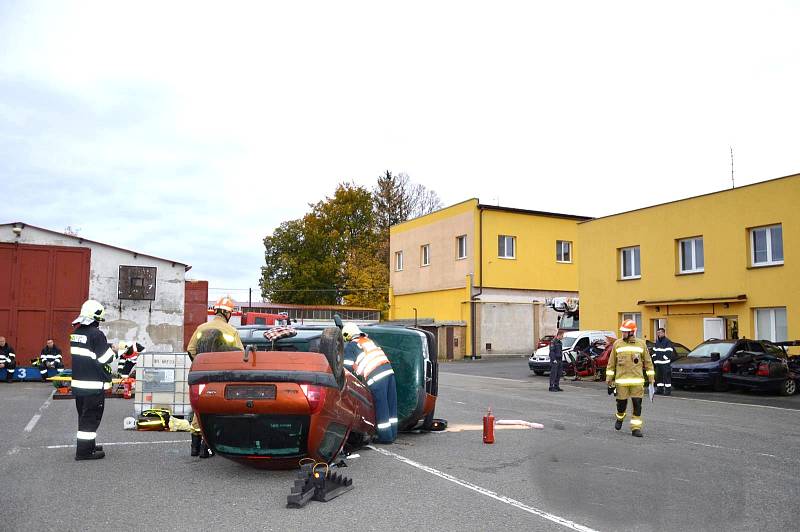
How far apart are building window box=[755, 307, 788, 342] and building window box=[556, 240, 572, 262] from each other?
63.8 feet

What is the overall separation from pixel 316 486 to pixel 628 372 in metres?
6.77

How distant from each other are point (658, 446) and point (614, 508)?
4.20 meters

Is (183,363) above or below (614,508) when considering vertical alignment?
above

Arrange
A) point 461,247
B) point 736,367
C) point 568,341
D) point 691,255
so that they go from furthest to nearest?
point 461,247 < point 568,341 < point 691,255 < point 736,367

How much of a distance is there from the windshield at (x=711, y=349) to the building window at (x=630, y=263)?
7.49m

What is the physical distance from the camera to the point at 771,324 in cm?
2369

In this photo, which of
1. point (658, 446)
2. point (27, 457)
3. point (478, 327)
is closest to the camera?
point (27, 457)

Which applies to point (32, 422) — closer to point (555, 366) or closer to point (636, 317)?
point (555, 366)

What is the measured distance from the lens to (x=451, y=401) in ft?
54.5

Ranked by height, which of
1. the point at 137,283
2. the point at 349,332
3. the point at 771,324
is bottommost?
the point at 349,332

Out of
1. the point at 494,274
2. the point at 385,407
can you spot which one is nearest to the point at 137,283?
the point at 385,407

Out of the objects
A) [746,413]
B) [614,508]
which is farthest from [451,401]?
[614,508]

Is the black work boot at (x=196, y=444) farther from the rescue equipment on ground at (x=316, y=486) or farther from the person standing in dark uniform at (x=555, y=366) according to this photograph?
the person standing in dark uniform at (x=555, y=366)

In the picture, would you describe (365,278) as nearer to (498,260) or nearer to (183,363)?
(498,260)
